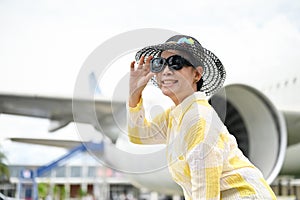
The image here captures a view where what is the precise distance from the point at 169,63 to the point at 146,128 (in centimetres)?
14

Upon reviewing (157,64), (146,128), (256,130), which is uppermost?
(157,64)

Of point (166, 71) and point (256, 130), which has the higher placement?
point (166, 71)

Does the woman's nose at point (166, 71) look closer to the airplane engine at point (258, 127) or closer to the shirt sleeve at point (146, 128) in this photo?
the shirt sleeve at point (146, 128)

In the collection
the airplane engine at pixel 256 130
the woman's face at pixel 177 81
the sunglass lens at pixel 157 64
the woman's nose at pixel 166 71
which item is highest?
the sunglass lens at pixel 157 64

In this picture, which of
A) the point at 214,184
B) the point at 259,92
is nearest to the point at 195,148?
the point at 214,184

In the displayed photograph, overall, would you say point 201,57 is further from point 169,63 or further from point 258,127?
point 258,127

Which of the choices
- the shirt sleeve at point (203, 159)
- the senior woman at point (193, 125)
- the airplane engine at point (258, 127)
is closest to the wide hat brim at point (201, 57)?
the senior woman at point (193, 125)

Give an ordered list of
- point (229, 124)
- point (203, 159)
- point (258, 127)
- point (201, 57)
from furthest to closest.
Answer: point (229, 124)
point (258, 127)
point (201, 57)
point (203, 159)

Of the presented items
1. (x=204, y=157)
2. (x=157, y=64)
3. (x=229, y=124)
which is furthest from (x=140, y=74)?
(x=229, y=124)

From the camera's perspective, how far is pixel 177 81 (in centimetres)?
80

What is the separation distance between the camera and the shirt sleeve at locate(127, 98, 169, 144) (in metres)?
0.85

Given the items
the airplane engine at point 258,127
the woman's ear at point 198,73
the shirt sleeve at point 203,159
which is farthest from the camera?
the airplane engine at point 258,127

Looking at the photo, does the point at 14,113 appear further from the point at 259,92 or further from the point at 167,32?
the point at 167,32

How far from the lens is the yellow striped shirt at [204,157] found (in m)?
0.72
